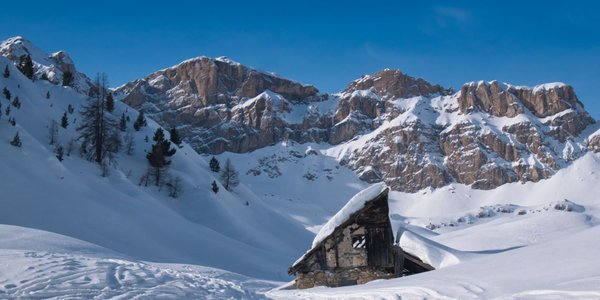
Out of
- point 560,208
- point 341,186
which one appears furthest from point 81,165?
point 341,186

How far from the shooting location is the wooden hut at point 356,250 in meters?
14.5

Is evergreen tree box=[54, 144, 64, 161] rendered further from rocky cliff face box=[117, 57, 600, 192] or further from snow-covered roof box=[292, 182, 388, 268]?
rocky cliff face box=[117, 57, 600, 192]

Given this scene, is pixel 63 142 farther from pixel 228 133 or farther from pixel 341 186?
pixel 228 133

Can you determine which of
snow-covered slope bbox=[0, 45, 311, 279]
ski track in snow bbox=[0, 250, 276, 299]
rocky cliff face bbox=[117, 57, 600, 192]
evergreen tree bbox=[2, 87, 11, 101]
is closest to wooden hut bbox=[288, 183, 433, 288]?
ski track in snow bbox=[0, 250, 276, 299]

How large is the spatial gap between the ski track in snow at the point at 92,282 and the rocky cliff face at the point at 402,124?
154m

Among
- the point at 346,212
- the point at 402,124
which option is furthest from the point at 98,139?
the point at 402,124

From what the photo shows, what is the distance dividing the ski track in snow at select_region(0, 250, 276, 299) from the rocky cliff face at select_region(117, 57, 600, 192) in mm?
154410

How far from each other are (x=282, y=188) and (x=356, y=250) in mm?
135586

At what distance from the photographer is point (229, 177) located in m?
46.5

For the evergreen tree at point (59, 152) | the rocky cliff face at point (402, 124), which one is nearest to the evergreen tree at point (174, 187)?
the evergreen tree at point (59, 152)

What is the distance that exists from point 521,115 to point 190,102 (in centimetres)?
12152

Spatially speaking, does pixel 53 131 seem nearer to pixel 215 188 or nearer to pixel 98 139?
pixel 98 139

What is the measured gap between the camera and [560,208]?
72500mm

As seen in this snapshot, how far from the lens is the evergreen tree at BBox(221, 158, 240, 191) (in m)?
45.5
